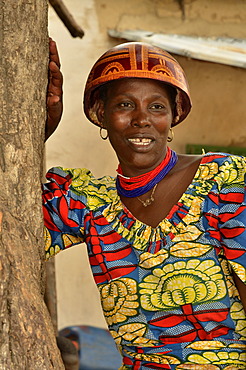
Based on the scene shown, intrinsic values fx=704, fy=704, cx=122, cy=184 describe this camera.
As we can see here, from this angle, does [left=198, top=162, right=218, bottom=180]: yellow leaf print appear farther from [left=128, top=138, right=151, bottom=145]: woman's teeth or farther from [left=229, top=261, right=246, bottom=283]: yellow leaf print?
[left=229, top=261, right=246, bottom=283]: yellow leaf print

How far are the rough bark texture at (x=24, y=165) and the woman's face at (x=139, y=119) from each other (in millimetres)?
332

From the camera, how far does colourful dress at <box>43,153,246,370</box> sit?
2377mm

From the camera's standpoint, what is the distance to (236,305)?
240cm

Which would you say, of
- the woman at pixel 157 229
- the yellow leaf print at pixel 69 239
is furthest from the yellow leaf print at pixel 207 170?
the yellow leaf print at pixel 69 239

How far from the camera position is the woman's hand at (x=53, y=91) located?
237 centimetres

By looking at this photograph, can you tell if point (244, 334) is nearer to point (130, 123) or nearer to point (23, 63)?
point (130, 123)

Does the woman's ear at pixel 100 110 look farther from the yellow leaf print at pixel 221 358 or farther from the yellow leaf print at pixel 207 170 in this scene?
the yellow leaf print at pixel 221 358

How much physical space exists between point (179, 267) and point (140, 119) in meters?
0.52

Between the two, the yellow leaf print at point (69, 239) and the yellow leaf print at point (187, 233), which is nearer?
the yellow leaf print at point (187, 233)

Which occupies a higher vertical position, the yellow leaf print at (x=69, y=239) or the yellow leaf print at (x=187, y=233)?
the yellow leaf print at (x=69, y=239)

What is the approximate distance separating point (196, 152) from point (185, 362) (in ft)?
10.8

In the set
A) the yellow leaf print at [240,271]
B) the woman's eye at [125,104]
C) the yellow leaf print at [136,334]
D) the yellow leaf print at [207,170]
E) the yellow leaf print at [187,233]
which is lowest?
the yellow leaf print at [136,334]

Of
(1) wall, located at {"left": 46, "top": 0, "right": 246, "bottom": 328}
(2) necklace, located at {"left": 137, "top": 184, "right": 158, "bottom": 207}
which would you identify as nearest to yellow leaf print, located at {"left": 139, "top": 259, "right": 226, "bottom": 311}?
(2) necklace, located at {"left": 137, "top": 184, "right": 158, "bottom": 207}

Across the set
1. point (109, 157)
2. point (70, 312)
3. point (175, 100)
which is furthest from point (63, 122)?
point (175, 100)
